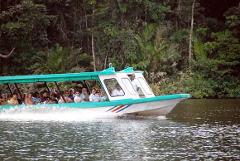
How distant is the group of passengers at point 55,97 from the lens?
27.7 m

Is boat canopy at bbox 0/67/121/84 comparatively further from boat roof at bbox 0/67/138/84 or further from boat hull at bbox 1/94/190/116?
boat hull at bbox 1/94/190/116

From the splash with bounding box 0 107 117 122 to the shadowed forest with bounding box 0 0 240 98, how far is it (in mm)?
15054

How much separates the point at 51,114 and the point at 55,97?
168 centimetres

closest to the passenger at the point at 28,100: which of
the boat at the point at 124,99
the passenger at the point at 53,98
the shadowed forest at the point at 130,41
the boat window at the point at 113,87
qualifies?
the boat at the point at 124,99

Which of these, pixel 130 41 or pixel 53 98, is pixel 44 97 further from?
pixel 130 41

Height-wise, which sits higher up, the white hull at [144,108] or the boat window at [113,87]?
the boat window at [113,87]

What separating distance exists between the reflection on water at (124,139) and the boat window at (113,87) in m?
1.21

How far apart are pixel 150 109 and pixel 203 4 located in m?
25.5

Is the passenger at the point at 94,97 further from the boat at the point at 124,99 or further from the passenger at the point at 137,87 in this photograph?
the passenger at the point at 137,87

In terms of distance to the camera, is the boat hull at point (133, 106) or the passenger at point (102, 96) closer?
the boat hull at point (133, 106)

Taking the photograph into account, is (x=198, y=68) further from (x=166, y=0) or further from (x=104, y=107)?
(x=104, y=107)

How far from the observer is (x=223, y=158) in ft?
52.9

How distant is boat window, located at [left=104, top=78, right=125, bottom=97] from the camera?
27141mm

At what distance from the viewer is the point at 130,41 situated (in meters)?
45.4
